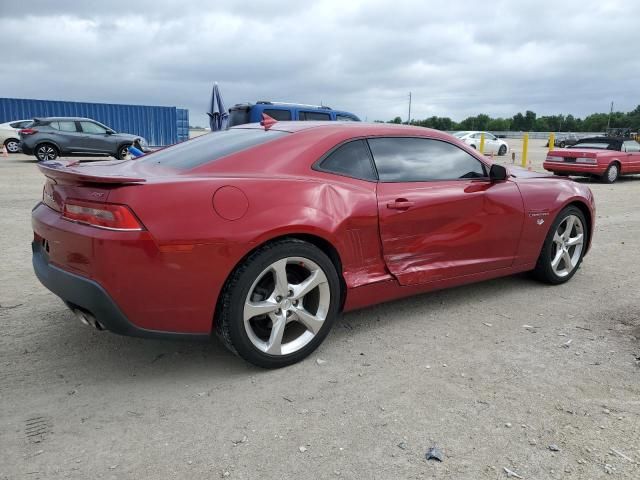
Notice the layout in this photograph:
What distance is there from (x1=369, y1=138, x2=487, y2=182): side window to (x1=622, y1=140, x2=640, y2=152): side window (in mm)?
13079

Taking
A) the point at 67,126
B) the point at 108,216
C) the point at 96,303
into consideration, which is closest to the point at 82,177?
the point at 108,216

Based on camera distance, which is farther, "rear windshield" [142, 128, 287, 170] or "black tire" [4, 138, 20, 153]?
"black tire" [4, 138, 20, 153]

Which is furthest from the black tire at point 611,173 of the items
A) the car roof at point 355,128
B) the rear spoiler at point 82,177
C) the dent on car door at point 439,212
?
the rear spoiler at point 82,177

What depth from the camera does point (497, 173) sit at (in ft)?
13.4

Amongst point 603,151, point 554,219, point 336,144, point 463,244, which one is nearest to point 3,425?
point 336,144

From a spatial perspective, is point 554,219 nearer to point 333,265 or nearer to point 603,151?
point 333,265

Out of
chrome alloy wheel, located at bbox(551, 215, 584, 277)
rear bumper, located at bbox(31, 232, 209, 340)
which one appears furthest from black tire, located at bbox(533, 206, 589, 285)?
rear bumper, located at bbox(31, 232, 209, 340)

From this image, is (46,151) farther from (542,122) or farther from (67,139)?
(542,122)

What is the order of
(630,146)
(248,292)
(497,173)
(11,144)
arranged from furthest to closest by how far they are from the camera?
(11,144), (630,146), (497,173), (248,292)

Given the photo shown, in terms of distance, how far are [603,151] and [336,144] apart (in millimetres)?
13407

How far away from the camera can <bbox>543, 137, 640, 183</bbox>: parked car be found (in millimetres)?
14055

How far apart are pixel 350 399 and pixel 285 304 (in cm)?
65

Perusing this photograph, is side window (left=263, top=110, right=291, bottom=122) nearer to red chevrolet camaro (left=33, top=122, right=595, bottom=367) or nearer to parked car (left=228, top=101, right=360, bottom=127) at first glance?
parked car (left=228, top=101, right=360, bottom=127)

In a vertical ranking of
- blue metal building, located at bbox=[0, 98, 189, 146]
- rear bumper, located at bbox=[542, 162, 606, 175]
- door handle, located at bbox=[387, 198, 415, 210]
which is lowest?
rear bumper, located at bbox=[542, 162, 606, 175]
